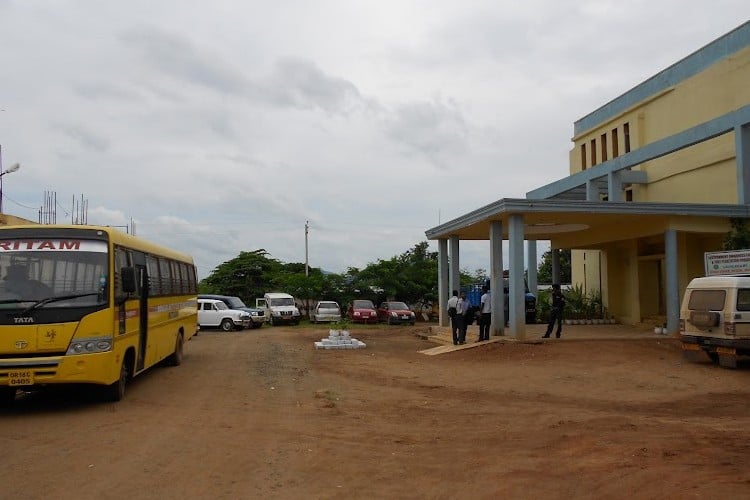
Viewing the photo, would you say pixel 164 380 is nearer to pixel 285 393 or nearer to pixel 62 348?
pixel 285 393

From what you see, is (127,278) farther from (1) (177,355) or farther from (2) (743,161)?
(2) (743,161)

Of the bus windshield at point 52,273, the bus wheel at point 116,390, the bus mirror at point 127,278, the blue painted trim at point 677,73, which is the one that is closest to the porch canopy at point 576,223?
the blue painted trim at point 677,73

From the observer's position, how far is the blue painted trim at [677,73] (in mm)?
20688

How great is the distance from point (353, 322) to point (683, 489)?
30.8 meters

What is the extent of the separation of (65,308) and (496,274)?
40.6 feet

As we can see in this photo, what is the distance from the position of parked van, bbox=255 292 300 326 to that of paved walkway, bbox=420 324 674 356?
42.4ft

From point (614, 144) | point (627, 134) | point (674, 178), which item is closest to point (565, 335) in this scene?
point (674, 178)

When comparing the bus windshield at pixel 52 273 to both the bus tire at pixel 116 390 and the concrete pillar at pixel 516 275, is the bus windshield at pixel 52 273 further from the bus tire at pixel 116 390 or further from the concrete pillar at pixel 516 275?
the concrete pillar at pixel 516 275

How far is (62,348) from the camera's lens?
9016 millimetres

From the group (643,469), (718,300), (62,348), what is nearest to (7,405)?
(62,348)

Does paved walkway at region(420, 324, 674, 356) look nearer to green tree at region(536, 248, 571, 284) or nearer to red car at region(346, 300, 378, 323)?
red car at region(346, 300, 378, 323)

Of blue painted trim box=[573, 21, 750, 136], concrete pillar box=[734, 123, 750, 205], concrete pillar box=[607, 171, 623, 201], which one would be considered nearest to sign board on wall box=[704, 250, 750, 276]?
concrete pillar box=[734, 123, 750, 205]

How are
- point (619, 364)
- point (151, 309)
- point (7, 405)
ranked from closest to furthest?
point (7, 405) < point (151, 309) < point (619, 364)

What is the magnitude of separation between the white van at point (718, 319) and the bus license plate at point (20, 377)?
1289cm
